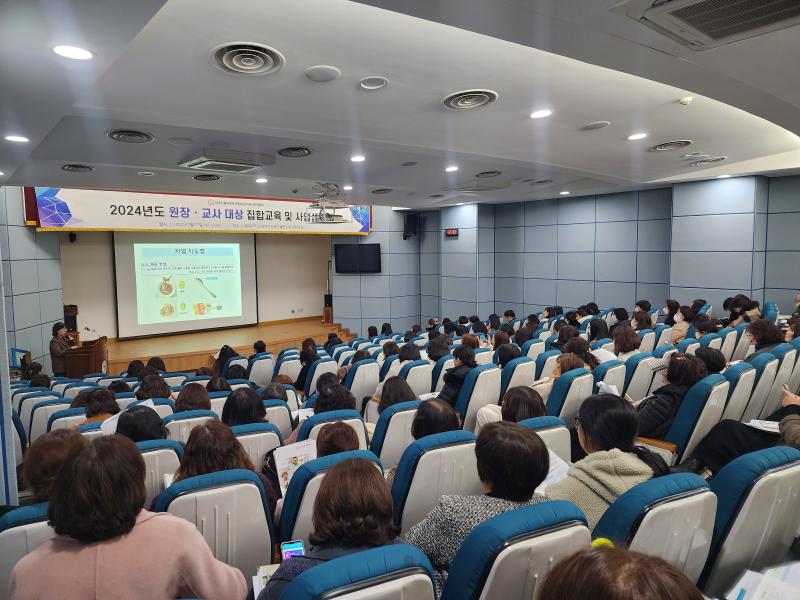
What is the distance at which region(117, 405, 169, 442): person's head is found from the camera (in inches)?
115

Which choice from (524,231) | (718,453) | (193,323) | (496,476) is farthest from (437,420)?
(193,323)

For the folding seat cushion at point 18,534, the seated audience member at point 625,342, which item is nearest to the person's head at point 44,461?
the folding seat cushion at point 18,534

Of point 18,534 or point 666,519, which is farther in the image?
point 18,534

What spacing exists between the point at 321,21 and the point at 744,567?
3.72 m

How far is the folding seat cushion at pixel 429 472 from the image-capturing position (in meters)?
2.07

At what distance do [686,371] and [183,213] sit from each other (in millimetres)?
11594

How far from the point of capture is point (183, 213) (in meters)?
11.9

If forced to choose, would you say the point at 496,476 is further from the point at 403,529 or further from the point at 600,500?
the point at 403,529

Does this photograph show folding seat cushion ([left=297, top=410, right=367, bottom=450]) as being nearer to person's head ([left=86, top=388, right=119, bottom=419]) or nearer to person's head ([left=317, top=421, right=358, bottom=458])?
person's head ([left=317, top=421, right=358, bottom=458])

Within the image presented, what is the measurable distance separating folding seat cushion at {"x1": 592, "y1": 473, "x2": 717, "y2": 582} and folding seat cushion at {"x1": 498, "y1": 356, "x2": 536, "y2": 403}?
3043 millimetres

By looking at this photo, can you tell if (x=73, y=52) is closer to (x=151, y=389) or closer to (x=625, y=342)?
(x=151, y=389)

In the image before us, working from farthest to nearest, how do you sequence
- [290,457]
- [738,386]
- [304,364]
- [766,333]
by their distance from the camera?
[304,364] → [766,333] → [738,386] → [290,457]

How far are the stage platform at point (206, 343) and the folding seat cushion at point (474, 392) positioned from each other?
847 cm

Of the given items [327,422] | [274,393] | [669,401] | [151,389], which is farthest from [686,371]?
[151,389]
